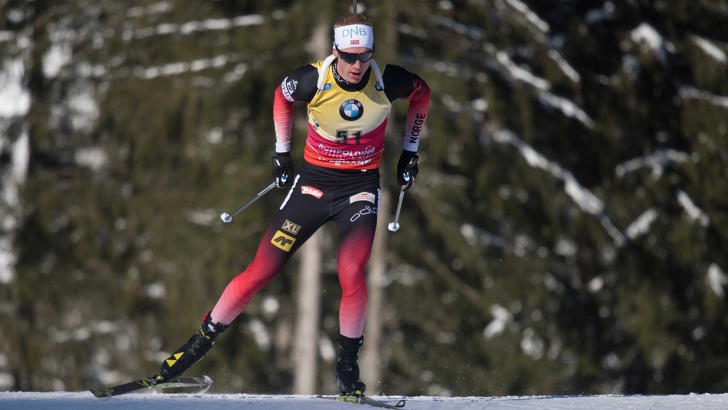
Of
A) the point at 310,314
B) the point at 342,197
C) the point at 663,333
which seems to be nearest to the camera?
the point at 342,197

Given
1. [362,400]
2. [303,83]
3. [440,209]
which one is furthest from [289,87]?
[440,209]

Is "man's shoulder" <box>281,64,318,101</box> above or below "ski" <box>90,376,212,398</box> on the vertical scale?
above

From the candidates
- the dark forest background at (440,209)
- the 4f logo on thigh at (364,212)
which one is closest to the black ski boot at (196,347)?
the 4f logo on thigh at (364,212)

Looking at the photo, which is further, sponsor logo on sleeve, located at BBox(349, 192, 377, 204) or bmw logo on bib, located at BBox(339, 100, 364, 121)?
sponsor logo on sleeve, located at BBox(349, 192, 377, 204)

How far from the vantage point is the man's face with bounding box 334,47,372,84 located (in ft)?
22.4

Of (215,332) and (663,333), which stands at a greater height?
(215,332)

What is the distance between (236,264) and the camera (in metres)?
16.5

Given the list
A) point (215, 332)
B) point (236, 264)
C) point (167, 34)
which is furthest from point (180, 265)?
point (215, 332)

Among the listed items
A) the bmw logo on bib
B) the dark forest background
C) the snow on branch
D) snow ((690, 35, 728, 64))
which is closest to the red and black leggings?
the bmw logo on bib

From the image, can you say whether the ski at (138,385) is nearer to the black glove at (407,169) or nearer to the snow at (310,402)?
A: the snow at (310,402)

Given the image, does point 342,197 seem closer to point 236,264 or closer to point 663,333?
point 236,264

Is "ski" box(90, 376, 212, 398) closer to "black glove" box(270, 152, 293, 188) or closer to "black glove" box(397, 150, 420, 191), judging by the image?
"black glove" box(270, 152, 293, 188)

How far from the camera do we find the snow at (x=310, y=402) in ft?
23.7

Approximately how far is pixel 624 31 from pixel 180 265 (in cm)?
735
